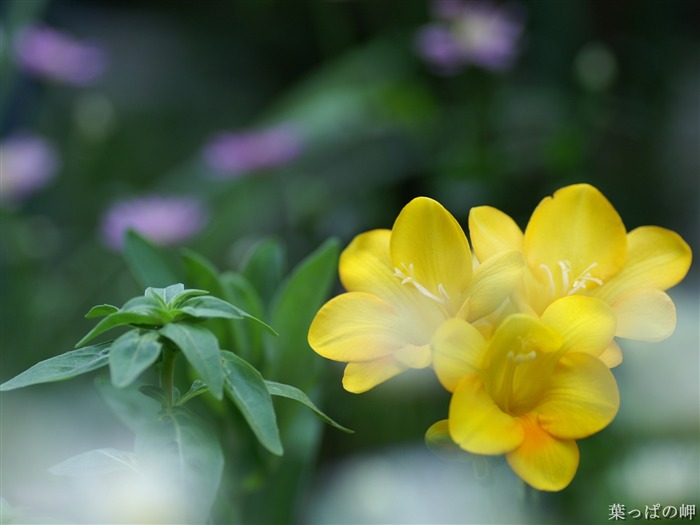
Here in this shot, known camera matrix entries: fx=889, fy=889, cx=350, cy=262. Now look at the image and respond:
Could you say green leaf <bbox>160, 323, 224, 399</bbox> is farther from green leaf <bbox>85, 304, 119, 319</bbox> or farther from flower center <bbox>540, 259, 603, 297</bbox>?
flower center <bbox>540, 259, 603, 297</bbox>

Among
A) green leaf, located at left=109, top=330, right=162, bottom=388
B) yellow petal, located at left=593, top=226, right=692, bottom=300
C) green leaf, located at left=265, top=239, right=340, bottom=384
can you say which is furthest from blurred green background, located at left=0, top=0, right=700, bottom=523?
green leaf, located at left=109, top=330, right=162, bottom=388

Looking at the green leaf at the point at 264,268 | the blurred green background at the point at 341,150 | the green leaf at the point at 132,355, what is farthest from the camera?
the blurred green background at the point at 341,150

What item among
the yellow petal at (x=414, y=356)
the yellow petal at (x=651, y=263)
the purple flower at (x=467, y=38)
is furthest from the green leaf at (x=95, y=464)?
the purple flower at (x=467, y=38)

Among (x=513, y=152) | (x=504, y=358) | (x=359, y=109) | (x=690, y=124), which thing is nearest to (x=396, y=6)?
(x=359, y=109)

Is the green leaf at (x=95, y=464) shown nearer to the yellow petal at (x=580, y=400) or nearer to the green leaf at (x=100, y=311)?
the green leaf at (x=100, y=311)

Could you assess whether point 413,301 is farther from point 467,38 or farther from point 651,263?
point 467,38

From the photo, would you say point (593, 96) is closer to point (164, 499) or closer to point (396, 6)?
point (396, 6)
